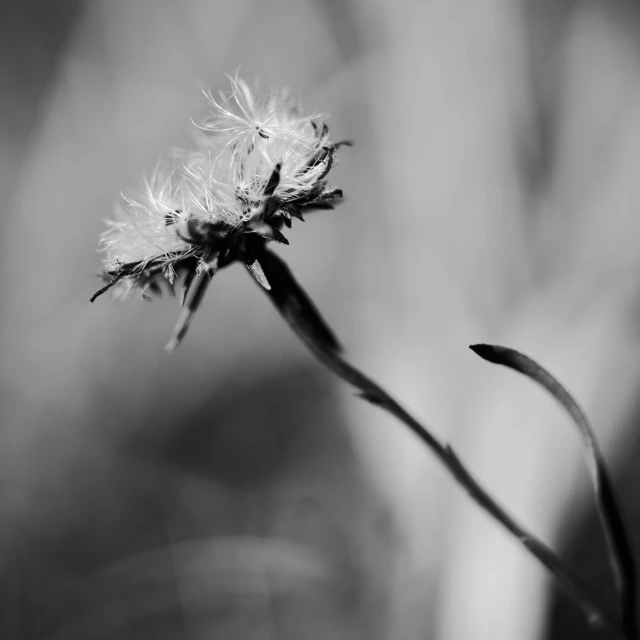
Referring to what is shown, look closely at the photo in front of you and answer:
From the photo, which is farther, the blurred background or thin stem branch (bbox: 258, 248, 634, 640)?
the blurred background

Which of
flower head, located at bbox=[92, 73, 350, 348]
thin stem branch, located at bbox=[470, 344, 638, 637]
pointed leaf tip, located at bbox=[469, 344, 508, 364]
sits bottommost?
thin stem branch, located at bbox=[470, 344, 638, 637]

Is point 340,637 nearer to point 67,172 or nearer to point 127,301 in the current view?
point 127,301

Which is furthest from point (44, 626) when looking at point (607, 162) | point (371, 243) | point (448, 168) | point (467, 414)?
point (607, 162)

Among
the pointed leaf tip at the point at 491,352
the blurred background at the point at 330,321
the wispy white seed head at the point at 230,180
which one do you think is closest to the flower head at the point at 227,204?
the wispy white seed head at the point at 230,180

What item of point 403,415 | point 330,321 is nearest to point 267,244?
point 403,415

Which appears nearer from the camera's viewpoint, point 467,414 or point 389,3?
point 467,414

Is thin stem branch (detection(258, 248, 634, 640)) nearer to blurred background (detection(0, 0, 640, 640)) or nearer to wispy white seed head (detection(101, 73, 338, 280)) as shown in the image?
wispy white seed head (detection(101, 73, 338, 280))

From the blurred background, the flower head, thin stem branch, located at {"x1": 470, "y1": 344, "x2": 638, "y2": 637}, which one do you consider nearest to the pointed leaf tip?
thin stem branch, located at {"x1": 470, "y1": 344, "x2": 638, "y2": 637}
